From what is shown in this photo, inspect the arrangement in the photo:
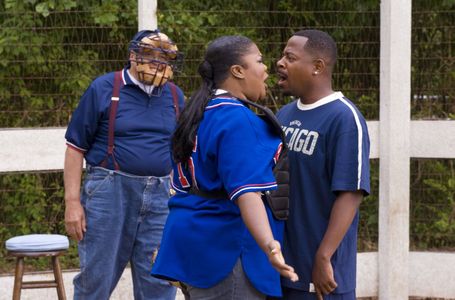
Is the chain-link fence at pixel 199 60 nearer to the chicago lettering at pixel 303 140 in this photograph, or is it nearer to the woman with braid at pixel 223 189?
the chicago lettering at pixel 303 140

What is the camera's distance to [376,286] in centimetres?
689

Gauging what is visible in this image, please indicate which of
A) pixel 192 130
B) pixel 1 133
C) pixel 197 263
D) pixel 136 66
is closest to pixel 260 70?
pixel 192 130

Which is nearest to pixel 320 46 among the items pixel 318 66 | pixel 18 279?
pixel 318 66

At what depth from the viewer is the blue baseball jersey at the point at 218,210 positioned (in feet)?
11.1

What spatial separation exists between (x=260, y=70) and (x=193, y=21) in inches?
131

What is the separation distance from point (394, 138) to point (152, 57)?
2276 millimetres

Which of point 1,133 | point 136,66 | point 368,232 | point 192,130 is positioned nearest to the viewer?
point 192,130

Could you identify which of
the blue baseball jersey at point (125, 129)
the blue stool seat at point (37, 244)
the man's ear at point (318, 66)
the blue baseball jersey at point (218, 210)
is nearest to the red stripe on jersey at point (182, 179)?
the blue baseball jersey at point (218, 210)

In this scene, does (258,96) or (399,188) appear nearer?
(258,96)

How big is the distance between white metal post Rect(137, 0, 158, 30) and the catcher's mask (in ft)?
3.94

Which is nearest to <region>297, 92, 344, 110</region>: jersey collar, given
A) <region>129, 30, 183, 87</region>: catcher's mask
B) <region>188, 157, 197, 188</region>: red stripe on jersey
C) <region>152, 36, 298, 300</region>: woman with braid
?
<region>152, 36, 298, 300</region>: woman with braid

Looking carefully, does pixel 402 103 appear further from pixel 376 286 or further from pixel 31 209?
pixel 31 209

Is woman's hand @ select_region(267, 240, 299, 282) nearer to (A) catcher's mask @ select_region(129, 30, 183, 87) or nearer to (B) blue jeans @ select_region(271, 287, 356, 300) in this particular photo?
(B) blue jeans @ select_region(271, 287, 356, 300)

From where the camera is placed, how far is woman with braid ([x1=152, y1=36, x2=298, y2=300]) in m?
3.35
